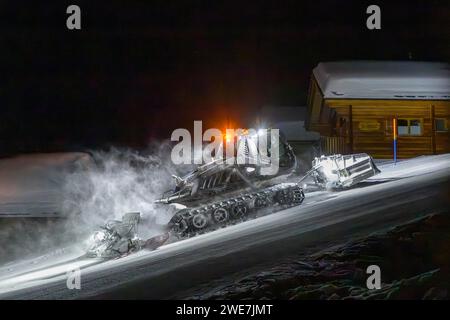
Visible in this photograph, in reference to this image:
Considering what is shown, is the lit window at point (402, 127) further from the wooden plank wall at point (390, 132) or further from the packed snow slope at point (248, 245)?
the packed snow slope at point (248, 245)

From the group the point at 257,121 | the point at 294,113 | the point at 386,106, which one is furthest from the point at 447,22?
the point at 257,121

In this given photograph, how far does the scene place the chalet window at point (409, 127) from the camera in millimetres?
6730

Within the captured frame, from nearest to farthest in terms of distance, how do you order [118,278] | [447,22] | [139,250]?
[118,278] → [139,250] → [447,22]

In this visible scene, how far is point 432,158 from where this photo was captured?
6.57m

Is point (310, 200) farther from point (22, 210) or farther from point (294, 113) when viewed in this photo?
point (22, 210)

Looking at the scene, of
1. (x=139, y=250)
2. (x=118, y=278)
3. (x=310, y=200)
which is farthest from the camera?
(x=310, y=200)

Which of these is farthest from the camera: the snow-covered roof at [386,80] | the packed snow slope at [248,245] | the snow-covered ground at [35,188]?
the snow-covered roof at [386,80]

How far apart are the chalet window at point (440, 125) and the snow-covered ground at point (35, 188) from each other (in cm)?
435

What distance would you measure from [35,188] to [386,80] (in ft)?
15.0

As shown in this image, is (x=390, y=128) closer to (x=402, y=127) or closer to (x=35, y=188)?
(x=402, y=127)

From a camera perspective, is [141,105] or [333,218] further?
[141,105]

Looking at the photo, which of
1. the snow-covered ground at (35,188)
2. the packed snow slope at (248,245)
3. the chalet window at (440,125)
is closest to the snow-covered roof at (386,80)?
the chalet window at (440,125)

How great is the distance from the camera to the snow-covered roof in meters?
6.65
